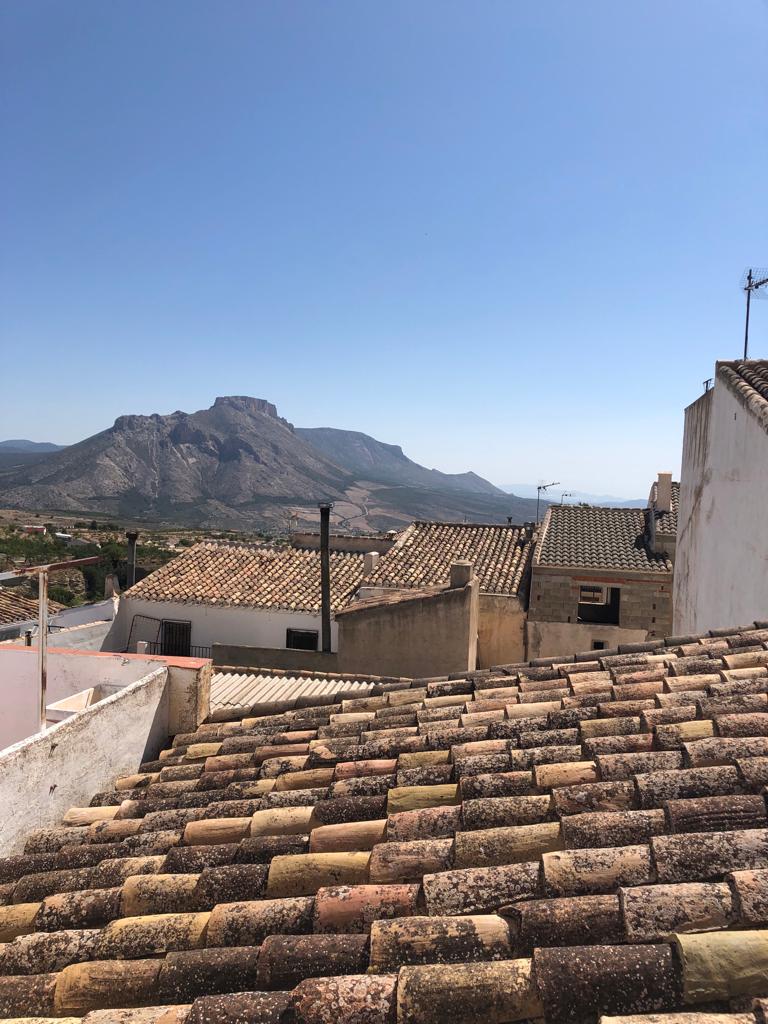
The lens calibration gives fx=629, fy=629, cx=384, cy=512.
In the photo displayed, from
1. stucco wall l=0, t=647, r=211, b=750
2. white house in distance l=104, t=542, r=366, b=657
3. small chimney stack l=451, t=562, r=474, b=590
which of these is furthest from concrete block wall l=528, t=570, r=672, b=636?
stucco wall l=0, t=647, r=211, b=750

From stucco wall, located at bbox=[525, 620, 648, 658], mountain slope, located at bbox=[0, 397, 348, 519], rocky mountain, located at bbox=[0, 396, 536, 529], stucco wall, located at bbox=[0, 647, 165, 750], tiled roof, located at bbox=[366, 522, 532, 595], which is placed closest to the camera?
stucco wall, located at bbox=[0, 647, 165, 750]

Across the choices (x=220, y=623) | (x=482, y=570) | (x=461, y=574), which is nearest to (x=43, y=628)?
(x=461, y=574)

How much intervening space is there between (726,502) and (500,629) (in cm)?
1042

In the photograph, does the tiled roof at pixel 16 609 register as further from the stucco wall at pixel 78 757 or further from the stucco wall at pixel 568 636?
the stucco wall at pixel 78 757

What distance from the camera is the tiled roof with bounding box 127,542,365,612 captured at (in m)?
21.3

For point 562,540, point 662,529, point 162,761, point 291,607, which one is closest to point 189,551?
point 291,607

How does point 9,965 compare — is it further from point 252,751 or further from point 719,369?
point 719,369

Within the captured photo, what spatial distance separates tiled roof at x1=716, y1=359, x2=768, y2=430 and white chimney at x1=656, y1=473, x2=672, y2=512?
13073mm

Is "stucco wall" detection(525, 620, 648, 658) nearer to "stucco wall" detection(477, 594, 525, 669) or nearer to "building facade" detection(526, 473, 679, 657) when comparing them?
"building facade" detection(526, 473, 679, 657)

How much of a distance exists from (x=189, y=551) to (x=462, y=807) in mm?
23635

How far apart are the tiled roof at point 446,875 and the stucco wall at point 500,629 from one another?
13358 mm

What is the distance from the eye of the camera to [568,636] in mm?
17688

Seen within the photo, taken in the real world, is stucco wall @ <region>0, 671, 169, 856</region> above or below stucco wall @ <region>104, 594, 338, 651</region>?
above

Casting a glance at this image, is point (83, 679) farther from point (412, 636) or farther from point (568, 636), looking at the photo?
point (568, 636)
